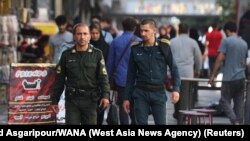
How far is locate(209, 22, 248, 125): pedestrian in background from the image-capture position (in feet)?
44.1

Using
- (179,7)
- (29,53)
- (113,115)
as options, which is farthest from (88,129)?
(179,7)

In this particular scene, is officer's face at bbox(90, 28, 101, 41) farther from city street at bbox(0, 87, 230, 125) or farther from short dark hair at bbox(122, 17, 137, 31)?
A: city street at bbox(0, 87, 230, 125)

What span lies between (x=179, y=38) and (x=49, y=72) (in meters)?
4.56

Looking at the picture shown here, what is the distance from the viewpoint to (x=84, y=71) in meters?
9.33

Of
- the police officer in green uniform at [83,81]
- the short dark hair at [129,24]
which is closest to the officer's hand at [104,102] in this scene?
the police officer in green uniform at [83,81]

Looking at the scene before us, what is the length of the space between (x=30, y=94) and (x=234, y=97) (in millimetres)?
4521

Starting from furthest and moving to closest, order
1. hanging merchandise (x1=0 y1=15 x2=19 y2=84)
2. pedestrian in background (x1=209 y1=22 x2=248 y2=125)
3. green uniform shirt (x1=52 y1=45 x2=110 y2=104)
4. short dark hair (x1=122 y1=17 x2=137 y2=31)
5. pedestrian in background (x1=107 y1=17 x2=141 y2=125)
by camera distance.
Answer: hanging merchandise (x1=0 y1=15 x2=19 y2=84)
pedestrian in background (x1=209 y1=22 x2=248 y2=125)
short dark hair (x1=122 y1=17 x2=137 y2=31)
pedestrian in background (x1=107 y1=17 x2=141 y2=125)
green uniform shirt (x1=52 y1=45 x2=110 y2=104)

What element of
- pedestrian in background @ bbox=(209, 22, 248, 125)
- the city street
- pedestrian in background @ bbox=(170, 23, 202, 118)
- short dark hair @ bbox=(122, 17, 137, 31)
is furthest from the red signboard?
pedestrian in background @ bbox=(170, 23, 202, 118)

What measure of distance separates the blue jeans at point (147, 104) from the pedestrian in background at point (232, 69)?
3.74m

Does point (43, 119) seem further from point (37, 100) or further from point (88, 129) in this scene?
point (88, 129)

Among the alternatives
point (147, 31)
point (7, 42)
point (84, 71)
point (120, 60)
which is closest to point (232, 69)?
point (120, 60)

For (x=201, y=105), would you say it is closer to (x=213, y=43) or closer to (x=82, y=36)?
(x=213, y=43)

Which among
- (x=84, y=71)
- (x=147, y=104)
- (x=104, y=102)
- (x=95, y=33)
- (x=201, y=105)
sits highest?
(x=95, y=33)

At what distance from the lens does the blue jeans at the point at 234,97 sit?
1352cm
